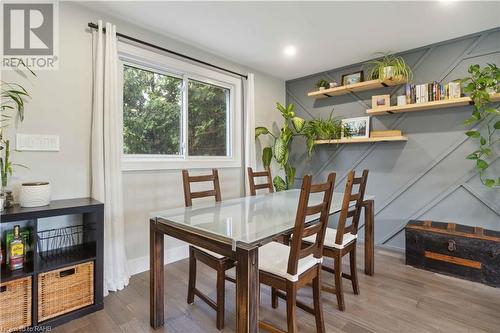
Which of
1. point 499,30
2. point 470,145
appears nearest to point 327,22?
point 499,30

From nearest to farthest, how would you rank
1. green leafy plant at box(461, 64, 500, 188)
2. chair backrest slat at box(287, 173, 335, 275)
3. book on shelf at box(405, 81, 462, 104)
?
chair backrest slat at box(287, 173, 335, 275) < green leafy plant at box(461, 64, 500, 188) < book on shelf at box(405, 81, 462, 104)

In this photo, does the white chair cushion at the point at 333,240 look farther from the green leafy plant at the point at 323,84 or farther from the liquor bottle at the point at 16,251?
the green leafy plant at the point at 323,84

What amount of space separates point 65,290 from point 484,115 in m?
4.16

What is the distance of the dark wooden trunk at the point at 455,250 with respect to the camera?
229cm

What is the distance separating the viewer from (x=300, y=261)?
1.50 metres

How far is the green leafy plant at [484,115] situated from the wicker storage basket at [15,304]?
3923 mm

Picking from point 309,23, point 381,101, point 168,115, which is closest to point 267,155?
point 168,115

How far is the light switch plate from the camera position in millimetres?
1911

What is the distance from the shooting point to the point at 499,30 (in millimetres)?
2613

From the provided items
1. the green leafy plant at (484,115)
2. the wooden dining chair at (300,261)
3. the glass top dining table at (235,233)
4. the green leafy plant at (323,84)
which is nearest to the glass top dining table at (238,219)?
the glass top dining table at (235,233)

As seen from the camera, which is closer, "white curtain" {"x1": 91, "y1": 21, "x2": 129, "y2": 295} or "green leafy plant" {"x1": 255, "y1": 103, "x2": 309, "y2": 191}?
"white curtain" {"x1": 91, "y1": 21, "x2": 129, "y2": 295}

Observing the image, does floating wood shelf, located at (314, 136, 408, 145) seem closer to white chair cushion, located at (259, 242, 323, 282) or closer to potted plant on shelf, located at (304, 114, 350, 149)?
potted plant on shelf, located at (304, 114, 350, 149)

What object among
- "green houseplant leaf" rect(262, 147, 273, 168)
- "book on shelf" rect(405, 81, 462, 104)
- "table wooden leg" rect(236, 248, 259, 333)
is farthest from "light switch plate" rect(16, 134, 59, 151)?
"book on shelf" rect(405, 81, 462, 104)

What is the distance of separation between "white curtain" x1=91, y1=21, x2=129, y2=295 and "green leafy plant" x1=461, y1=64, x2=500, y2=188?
11.2 feet
